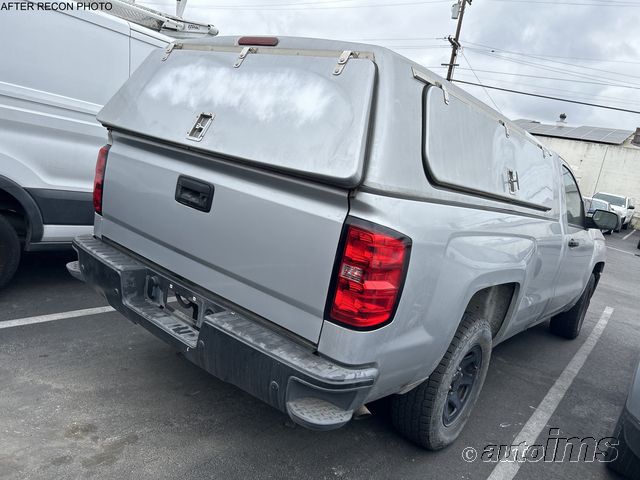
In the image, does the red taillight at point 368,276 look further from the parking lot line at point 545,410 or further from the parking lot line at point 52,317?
the parking lot line at point 52,317

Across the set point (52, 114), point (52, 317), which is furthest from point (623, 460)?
point (52, 114)

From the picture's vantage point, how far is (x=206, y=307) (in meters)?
2.57

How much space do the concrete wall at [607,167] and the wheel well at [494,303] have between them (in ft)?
96.3

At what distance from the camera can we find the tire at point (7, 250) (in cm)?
382

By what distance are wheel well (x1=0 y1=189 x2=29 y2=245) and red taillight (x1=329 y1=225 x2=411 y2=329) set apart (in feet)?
9.94

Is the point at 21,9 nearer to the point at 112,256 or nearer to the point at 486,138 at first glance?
the point at 112,256

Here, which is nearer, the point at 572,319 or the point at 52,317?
the point at 52,317

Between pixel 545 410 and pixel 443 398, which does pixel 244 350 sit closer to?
pixel 443 398

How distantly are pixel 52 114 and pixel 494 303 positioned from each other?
11.8 feet

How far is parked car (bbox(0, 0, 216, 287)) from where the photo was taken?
3.71 m

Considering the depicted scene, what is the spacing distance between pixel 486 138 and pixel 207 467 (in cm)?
237

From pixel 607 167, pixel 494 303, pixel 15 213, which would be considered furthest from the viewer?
pixel 607 167

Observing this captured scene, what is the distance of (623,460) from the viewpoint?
119 inches

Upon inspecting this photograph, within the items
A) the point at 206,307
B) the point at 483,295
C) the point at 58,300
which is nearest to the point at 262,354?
the point at 206,307
